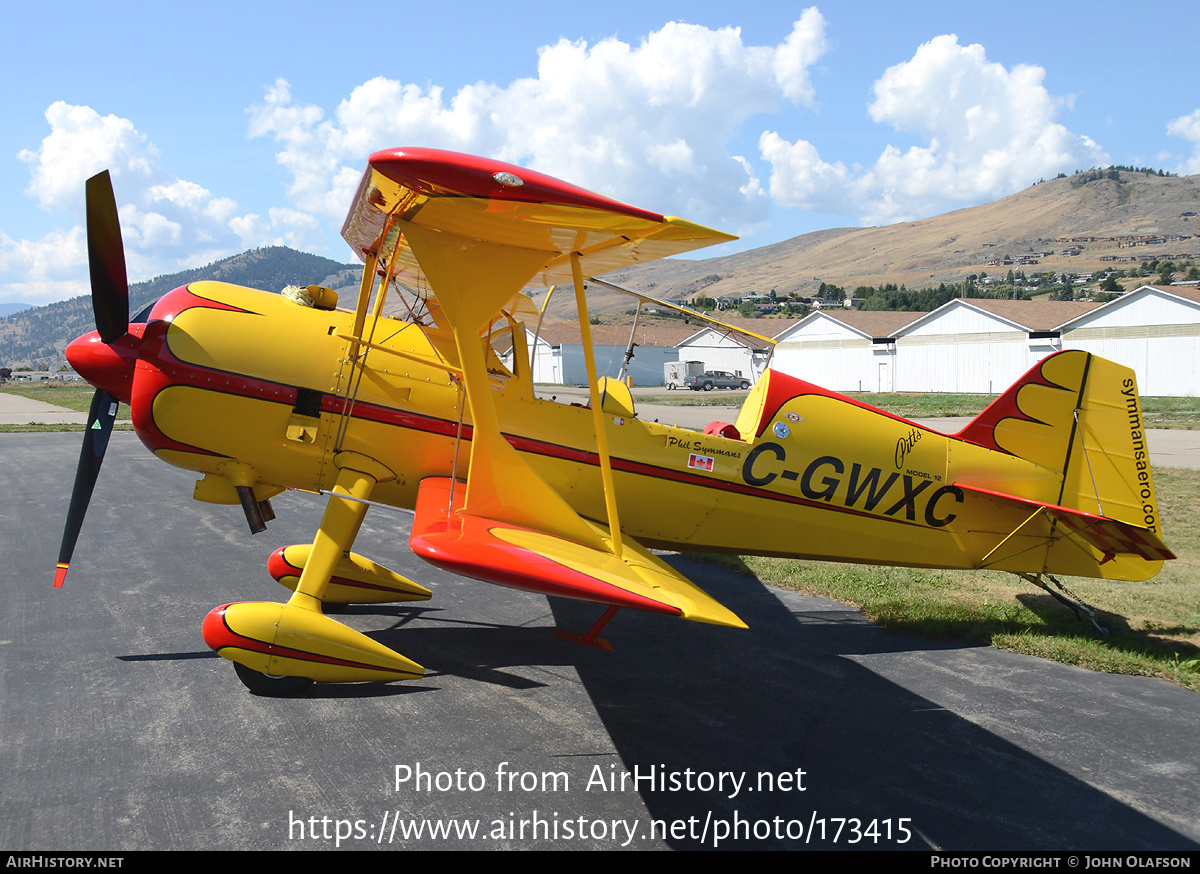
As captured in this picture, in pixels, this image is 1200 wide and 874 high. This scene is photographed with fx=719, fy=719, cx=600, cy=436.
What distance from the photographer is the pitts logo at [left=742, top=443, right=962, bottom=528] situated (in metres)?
5.71

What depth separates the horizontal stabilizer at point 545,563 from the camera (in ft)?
11.7

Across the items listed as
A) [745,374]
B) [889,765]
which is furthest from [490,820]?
[745,374]

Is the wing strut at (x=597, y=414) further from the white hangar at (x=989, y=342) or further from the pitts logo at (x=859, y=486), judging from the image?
the white hangar at (x=989, y=342)

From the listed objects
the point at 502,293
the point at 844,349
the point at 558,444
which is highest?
the point at 844,349

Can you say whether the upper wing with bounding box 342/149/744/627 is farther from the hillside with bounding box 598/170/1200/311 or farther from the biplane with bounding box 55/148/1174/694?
the hillside with bounding box 598/170/1200/311

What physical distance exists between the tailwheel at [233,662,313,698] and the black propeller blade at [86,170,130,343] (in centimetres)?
258

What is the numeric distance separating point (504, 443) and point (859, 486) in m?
2.93

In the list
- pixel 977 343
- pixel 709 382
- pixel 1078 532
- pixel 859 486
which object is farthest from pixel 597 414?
pixel 709 382

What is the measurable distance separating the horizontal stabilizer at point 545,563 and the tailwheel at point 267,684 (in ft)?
4.60

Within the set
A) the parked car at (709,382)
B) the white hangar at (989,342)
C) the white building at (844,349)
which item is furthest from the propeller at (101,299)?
the white building at (844,349)

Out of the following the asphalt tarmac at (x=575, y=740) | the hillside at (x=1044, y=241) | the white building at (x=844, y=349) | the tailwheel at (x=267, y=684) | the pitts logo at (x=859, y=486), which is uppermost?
the hillside at (x=1044, y=241)

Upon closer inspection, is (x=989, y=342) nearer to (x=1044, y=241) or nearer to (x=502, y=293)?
(x=502, y=293)

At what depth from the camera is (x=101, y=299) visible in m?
5.05

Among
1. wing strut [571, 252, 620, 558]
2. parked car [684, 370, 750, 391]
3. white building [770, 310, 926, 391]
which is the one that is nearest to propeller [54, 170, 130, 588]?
wing strut [571, 252, 620, 558]
